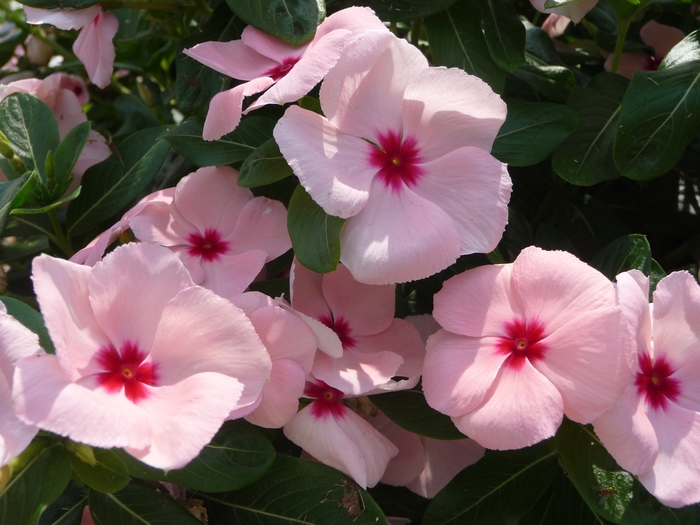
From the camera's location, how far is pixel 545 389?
63 centimetres

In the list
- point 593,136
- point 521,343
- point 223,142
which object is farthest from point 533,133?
point 223,142

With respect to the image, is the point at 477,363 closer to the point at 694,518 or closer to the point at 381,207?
the point at 381,207

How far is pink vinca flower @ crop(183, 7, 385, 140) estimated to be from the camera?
0.66 metres

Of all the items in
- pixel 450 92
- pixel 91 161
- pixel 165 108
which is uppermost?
pixel 450 92

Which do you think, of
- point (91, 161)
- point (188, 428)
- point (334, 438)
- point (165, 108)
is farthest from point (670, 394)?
point (165, 108)

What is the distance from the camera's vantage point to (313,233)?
2.20 feet

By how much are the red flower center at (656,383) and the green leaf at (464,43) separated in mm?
424

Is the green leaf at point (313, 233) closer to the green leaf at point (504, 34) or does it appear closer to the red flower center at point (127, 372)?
the red flower center at point (127, 372)

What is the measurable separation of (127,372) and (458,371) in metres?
0.32

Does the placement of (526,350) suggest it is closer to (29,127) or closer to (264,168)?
(264,168)

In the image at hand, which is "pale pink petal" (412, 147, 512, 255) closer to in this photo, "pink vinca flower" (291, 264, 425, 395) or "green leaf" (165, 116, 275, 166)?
"pink vinca flower" (291, 264, 425, 395)

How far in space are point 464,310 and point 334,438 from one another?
203 millimetres

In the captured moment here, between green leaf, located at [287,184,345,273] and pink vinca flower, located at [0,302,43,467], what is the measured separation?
261mm

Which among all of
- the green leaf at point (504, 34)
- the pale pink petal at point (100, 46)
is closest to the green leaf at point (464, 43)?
the green leaf at point (504, 34)
